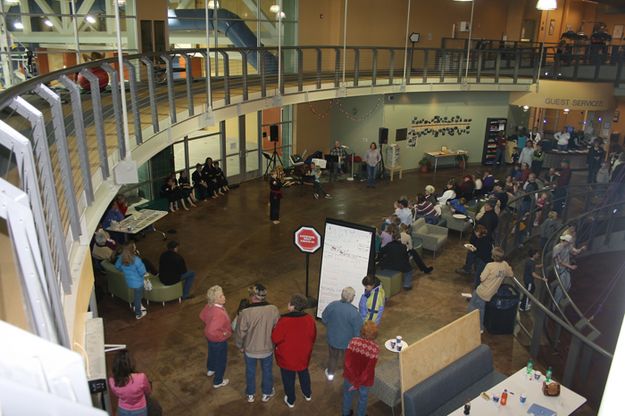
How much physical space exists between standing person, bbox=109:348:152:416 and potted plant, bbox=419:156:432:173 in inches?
599

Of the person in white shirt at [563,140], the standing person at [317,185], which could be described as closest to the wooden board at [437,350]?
the standing person at [317,185]

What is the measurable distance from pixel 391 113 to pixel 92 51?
10.2 meters

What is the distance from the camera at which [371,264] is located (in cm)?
817

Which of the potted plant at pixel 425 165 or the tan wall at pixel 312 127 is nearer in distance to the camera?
the tan wall at pixel 312 127

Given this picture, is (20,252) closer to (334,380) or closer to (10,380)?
(10,380)

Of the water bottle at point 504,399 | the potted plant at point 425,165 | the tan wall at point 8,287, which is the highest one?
the tan wall at point 8,287

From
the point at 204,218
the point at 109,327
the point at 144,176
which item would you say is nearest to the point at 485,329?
the point at 109,327

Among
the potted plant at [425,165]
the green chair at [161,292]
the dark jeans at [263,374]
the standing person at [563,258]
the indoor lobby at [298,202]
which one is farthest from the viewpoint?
the potted plant at [425,165]

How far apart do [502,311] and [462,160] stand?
40.3 feet

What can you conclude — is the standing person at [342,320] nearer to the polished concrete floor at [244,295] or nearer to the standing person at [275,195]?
the polished concrete floor at [244,295]

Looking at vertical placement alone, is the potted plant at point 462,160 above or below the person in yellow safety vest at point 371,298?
below

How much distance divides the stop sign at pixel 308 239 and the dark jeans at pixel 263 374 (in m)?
2.32

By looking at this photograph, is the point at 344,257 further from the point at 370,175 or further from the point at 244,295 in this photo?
the point at 370,175

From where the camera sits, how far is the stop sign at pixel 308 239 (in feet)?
27.3
